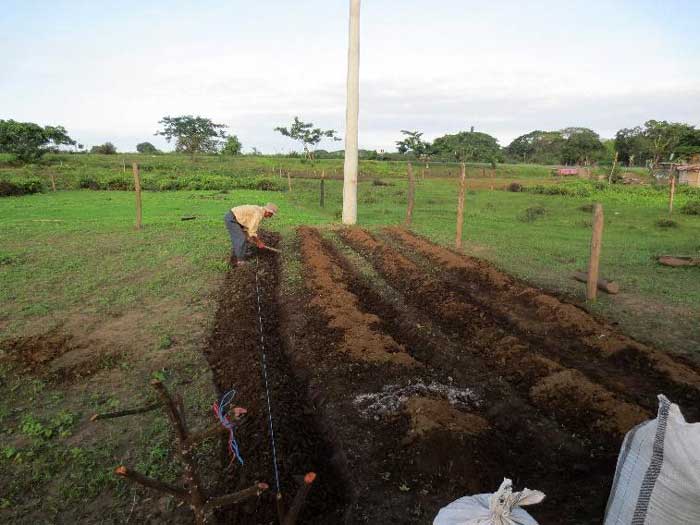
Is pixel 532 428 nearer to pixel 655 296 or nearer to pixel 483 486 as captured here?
pixel 483 486

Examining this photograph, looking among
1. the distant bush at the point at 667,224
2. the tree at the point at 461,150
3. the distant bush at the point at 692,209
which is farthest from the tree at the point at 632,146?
the distant bush at the point at 667,224

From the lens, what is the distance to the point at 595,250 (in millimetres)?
7000

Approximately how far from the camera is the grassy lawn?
345cm

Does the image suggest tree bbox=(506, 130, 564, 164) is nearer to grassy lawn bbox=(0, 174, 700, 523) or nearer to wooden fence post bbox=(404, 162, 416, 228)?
grassy lawn bbox=(0, 174, 700, 523)

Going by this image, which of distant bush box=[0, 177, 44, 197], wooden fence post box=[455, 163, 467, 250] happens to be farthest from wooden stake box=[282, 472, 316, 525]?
distant bush box=[0, 177, 44, 197]

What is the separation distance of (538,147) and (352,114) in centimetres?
5448

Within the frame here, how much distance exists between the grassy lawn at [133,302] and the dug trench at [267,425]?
236 millimetres

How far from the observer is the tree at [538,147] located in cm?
5781

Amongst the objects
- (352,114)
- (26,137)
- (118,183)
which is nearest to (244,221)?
(352,114)

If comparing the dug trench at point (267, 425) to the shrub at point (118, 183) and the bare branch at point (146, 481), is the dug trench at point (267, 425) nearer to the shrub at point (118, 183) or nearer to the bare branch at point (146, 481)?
the bare branch at point (146, 481)

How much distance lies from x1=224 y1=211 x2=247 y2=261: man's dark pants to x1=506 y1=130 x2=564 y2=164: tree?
5227cm

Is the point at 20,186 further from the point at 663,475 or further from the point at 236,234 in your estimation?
the point at 663,475

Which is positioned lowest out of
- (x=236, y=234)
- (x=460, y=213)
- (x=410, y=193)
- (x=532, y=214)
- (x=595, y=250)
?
(x=532, y=214)

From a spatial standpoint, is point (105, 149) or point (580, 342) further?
point (105, 149)
